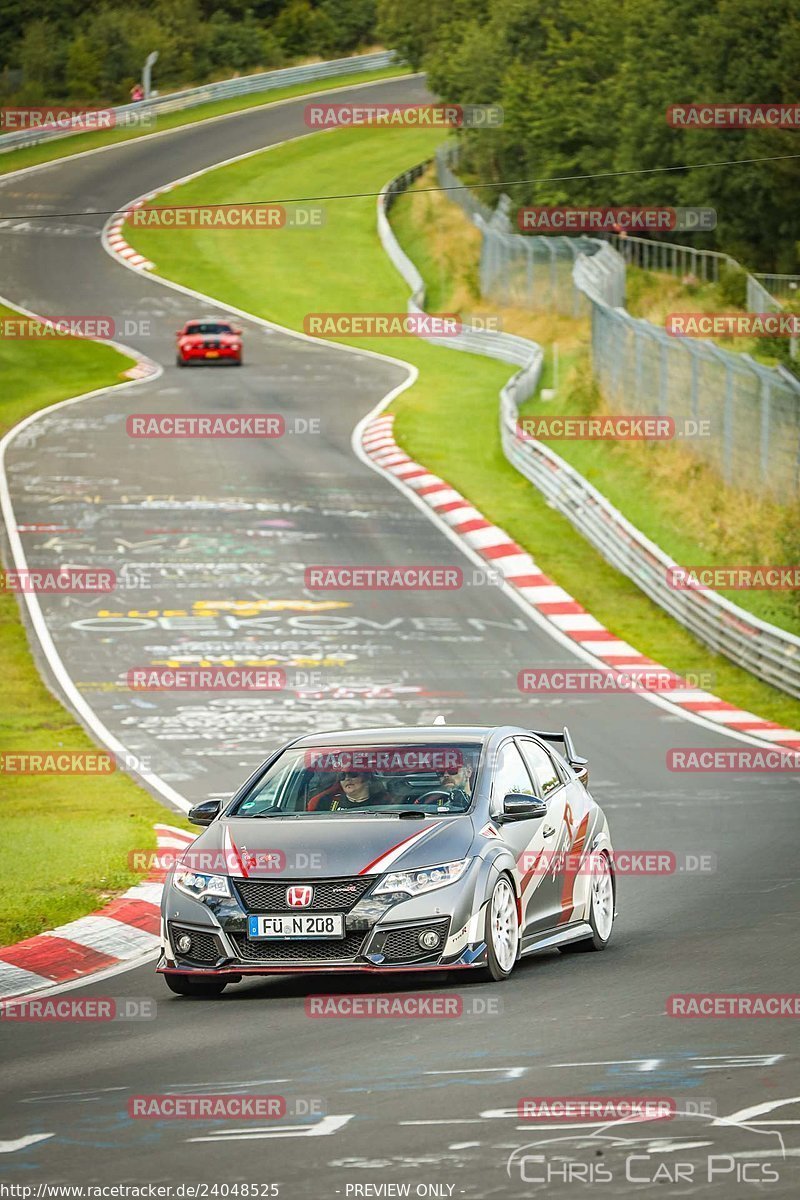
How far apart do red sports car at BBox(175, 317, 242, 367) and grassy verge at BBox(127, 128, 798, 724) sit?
15.9 feet

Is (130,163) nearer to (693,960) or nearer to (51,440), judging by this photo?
(51,440)

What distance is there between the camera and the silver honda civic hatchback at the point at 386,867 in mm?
10438

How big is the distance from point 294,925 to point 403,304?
177 ft

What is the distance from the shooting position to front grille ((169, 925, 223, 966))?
10.6 m

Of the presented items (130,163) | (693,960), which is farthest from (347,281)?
(693,960)

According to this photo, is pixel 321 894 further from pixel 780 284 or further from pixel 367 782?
pixel 780 284

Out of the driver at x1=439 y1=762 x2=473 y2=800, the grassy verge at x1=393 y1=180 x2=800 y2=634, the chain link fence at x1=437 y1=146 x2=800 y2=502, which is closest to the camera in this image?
the driver at x1=439 y1=762 x2=473 y2=800

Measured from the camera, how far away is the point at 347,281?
66.3m

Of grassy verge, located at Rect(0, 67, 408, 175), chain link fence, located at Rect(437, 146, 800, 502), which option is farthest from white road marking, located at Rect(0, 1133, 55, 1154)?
grassy verge, located at Rect(0, 67, 408, 175)

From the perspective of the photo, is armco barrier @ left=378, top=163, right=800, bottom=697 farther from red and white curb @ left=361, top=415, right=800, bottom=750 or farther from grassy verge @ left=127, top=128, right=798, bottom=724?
red and white curb @ left=361, top=415, right=800, bottom=750

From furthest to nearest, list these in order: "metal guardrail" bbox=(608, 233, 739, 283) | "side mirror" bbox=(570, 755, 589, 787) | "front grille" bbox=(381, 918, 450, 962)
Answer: "metal guardrail" bbox=(608, 233, 739, 283)
"side mirror" bbox=(570, 755, 589, 787)
"front grille" bbox=(381, 918, 450, 962)

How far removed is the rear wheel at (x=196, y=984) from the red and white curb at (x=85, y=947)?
0.98 meters

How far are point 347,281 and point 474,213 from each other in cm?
679

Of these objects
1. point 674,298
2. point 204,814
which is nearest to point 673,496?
Answer: point 674,298
